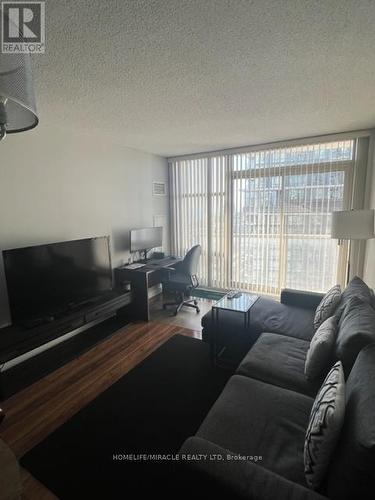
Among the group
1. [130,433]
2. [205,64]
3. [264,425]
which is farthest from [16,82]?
[130,433]

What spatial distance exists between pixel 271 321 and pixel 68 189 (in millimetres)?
2772

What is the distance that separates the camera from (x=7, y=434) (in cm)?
191

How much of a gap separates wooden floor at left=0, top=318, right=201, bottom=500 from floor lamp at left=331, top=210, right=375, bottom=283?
83.0 inches

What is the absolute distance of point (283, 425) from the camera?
1419 mm

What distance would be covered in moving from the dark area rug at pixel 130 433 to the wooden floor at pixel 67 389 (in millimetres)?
80

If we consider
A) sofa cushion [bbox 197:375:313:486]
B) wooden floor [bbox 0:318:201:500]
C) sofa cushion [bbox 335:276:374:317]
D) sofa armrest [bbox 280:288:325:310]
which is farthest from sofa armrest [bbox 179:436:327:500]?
sofa armrest [bbox 280:288:325:310]

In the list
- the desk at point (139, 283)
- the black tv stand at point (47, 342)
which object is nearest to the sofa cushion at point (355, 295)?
the desk at point (139, 283)

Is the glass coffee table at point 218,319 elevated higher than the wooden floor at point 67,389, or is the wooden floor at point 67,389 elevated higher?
the glass coffee table at point 218,319

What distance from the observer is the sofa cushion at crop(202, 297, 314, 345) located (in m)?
2.47

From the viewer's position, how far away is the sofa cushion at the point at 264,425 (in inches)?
48.8

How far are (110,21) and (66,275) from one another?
2.37 metres

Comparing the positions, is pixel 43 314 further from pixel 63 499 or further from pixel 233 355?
pixel 233 355

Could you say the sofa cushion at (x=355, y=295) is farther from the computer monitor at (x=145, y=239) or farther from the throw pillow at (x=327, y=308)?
the computer monitor at (x=145, y=239)

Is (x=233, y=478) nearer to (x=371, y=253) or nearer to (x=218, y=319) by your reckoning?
(x=218, y=319)
